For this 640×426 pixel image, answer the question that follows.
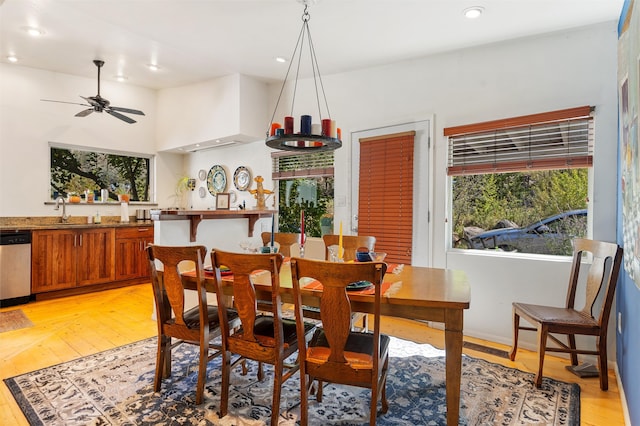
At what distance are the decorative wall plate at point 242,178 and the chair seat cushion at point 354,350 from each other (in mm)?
3528

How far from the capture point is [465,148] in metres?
3.46

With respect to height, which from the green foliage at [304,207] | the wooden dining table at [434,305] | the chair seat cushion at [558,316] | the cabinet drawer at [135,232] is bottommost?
the chair seat cushion at [558,316]

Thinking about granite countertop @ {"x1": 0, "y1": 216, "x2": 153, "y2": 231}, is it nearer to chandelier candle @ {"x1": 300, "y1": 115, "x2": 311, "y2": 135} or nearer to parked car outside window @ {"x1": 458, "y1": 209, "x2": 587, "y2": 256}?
chandelier candle @ {"x1": 300, "y1": 115, "x2": 311, "y2": 135}

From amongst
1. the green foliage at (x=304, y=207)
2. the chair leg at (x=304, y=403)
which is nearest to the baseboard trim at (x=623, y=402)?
the chair leg at (x=304, y=403)

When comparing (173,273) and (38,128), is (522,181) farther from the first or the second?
(38,128)

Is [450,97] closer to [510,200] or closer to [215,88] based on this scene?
[510,200]

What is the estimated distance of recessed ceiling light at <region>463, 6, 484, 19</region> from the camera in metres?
2.73

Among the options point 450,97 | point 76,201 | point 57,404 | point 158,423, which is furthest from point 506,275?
point 76,201

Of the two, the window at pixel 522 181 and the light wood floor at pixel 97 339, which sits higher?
the window at pixel 522 181

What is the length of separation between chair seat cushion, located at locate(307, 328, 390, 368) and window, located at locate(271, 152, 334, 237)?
2556 millimetres

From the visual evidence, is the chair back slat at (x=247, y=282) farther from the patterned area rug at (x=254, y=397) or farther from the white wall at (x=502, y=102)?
the white wall at (x=502, y=102)

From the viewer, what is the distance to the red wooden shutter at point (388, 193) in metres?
3.77

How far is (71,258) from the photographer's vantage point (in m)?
4.60

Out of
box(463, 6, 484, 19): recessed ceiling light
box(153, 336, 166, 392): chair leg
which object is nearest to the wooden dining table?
box(153, 336, 166, 392): chair leg
